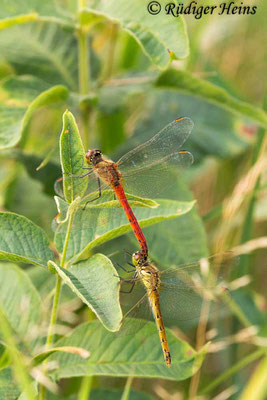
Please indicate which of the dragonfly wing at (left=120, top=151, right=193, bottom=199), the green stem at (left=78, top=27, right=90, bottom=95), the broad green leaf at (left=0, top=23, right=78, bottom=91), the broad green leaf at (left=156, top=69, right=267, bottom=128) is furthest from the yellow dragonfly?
the broad green leaf at (left=0, top=23, right=78, bottom=91)

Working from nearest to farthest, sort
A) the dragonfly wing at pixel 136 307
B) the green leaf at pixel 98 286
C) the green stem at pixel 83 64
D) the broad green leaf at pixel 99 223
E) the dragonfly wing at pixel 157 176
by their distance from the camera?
the green leaf at pixel 98 286, the broad green leaf at pixel 99 223, the dragonfly wing at pixel 136 307, the dragonfly wing at pixel 157 176, the green stem at pixel 83 64

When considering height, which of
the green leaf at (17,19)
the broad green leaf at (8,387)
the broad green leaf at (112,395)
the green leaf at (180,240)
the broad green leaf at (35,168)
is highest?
the green leaf at (17,19)

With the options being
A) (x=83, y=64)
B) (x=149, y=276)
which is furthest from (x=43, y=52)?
(x=149, y=276)

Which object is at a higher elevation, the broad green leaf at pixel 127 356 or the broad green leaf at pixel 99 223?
the broad green leaf at pixel 99 223

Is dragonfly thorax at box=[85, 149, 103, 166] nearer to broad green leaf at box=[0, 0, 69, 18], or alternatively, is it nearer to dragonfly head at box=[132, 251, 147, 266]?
dragonfly head at box=[132, 251, 147, 266]

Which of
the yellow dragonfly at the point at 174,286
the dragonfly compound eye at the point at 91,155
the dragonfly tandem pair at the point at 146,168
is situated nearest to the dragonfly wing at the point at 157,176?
the dragonfly tandem pair at the point at 146,168

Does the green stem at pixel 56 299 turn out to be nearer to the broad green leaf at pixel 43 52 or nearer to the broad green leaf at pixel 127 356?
the broad green leaf at pixel 127 356

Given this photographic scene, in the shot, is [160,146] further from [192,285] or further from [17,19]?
[17,19]

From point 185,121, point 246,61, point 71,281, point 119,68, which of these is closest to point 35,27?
point 119,68
